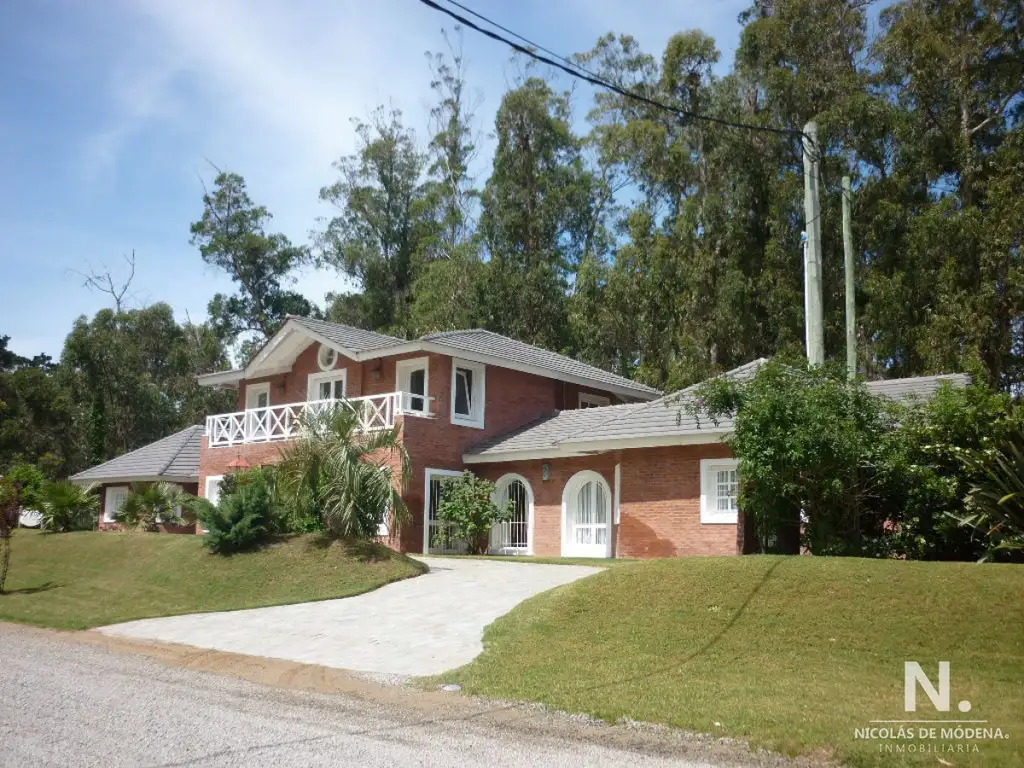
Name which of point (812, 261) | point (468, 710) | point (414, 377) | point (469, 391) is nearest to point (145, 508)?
point (414, 377)

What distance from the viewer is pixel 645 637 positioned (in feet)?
36.8

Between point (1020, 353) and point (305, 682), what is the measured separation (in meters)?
27.4

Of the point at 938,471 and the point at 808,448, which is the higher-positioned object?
the point at 808,448

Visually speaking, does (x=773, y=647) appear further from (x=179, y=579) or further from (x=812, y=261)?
(x=179, y=579)

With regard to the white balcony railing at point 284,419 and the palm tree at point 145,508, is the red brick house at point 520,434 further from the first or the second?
the palm tree at point 145,508

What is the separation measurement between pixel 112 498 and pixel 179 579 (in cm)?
1877

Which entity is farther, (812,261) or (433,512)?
(433,512)

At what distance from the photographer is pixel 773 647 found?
1045 cm

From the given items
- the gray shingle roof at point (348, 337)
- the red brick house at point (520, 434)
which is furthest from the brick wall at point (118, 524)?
the gray shingle roof at point (348, 337)

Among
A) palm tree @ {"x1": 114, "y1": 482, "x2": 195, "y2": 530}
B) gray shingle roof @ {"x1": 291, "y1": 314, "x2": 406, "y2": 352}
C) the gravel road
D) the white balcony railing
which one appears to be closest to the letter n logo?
the gravel road

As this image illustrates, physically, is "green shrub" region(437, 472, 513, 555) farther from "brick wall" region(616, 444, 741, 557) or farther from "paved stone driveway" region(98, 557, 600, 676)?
"paved stone driveway" region(98, 557, 600, 676)

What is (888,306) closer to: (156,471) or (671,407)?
(671,407)

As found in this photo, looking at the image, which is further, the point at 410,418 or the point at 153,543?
the point at 410,418

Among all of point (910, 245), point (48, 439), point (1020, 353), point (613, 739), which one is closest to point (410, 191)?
point (48, 439)
